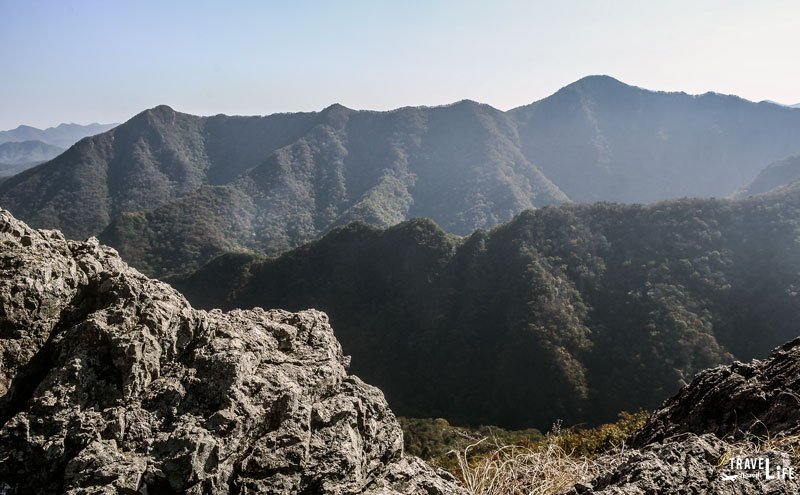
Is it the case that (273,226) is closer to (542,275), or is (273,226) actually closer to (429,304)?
(429,304)

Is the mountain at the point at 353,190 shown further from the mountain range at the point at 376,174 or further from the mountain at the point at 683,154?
the mountain at the point at 683,154

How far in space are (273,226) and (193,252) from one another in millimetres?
28805

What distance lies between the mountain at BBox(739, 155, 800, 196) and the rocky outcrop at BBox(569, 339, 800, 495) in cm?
14053

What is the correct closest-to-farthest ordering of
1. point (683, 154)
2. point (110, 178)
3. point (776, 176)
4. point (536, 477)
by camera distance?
point (536, 477), point (776, 176), point (110, 178), point (683, 154)

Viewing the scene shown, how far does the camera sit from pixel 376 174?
558 ft

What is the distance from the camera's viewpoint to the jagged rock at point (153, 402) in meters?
2.98

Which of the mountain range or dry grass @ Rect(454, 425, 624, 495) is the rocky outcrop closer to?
dry grass @ Rect(454, 425, 624, 495)

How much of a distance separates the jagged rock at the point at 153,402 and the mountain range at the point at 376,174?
113995mm

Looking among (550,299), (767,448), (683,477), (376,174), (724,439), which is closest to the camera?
(683,477)

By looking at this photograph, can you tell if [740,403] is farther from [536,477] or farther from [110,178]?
[110,178]

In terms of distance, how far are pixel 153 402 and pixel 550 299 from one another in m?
56.7

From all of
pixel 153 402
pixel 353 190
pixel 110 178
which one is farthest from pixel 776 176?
pixel 110 178

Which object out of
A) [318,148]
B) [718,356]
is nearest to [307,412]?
[718,356]

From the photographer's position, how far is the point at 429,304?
219 feet
